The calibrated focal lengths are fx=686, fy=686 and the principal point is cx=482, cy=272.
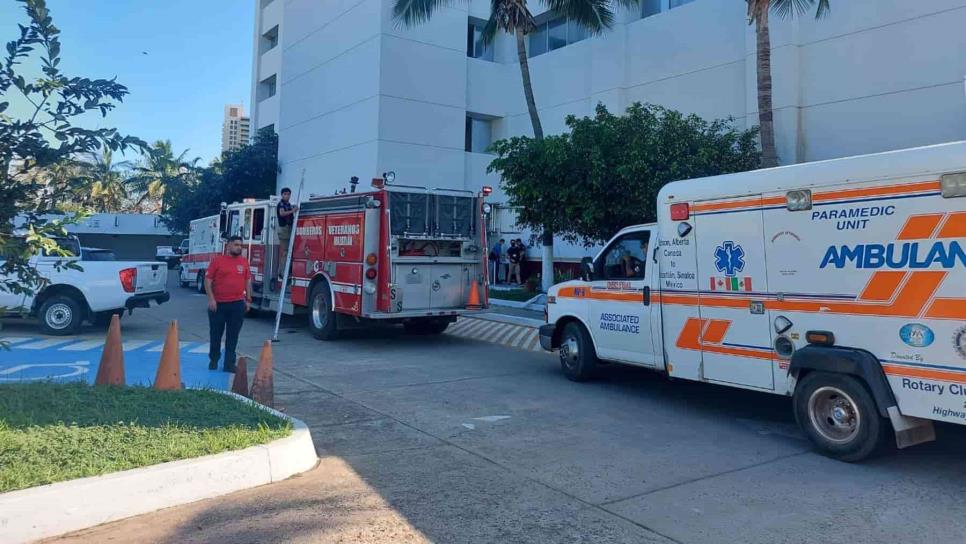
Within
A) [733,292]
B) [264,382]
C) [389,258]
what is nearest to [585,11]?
[389,258]

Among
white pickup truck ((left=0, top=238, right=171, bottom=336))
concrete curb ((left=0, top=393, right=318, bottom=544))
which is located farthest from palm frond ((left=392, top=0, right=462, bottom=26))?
concrete curb ((left=0, top=393, right=318, bottom=544))

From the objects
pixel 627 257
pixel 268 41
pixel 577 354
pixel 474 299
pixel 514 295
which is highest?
pixel 268 41

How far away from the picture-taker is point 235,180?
1282 inches

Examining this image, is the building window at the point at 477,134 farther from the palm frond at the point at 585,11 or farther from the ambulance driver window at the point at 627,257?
the ambulance driver window at the point at 627,257

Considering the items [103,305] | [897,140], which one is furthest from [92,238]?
[897,140]

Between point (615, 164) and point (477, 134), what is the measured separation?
14942mm

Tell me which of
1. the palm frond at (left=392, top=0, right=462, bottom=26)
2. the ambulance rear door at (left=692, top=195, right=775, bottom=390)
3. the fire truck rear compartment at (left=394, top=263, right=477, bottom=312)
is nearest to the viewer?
the ambulance rear door at (left=692, top=195, right=775, bottom=390)

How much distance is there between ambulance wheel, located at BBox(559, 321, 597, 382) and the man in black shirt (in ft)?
22.0

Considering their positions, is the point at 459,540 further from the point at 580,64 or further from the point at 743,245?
the point at 580,64

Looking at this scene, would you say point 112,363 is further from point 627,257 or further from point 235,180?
point 235,180

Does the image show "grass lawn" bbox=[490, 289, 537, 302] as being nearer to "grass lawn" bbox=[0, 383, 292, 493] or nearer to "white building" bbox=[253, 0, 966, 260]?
"white building" bbox=[253, 0, 966, 260]

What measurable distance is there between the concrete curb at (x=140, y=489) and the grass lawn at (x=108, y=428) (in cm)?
14

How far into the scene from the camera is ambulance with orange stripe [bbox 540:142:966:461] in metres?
5.34

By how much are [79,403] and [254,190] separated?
94.1ft
